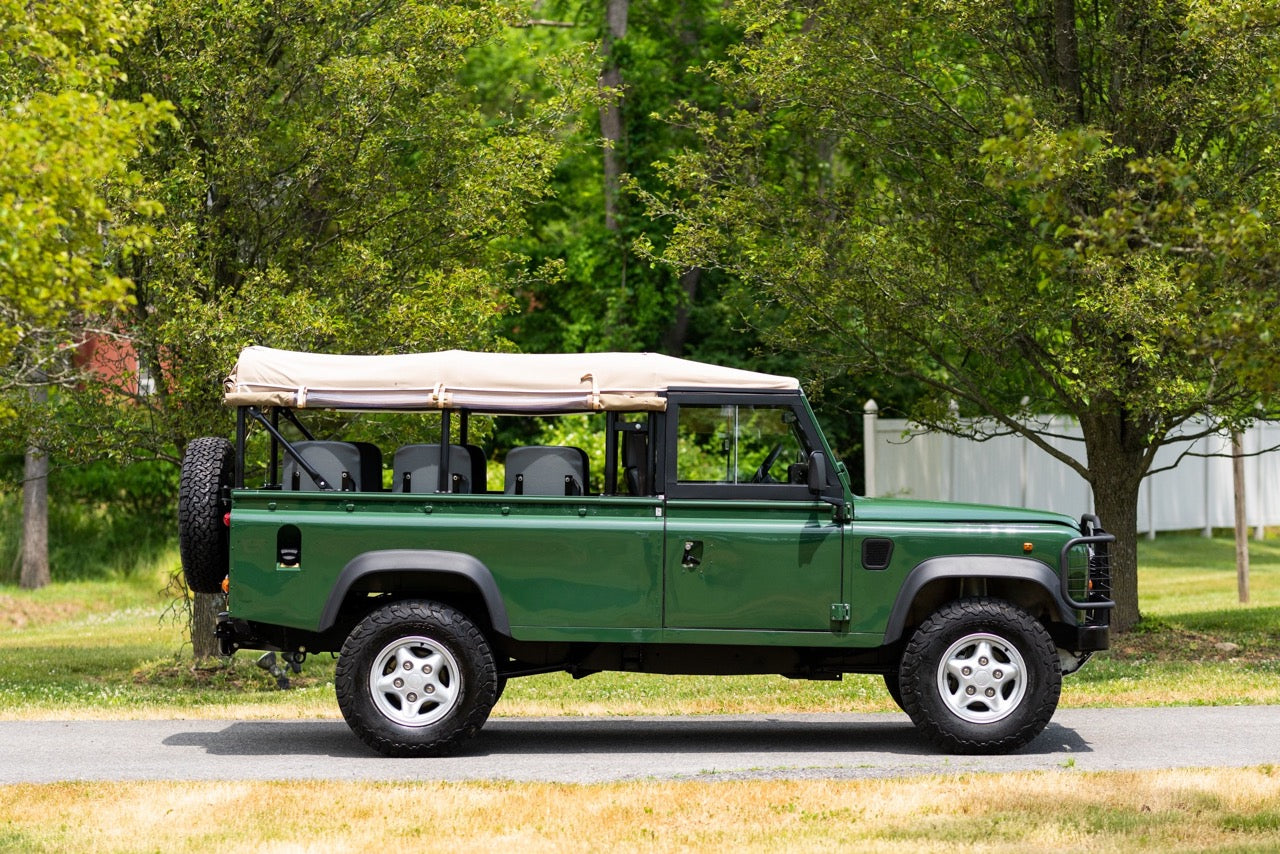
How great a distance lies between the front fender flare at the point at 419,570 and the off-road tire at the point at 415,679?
0.60 feet

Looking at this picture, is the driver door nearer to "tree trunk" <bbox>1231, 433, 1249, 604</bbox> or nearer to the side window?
the side window

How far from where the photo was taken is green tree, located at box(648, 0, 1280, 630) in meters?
14.3

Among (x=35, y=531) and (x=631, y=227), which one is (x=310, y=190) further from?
(x=35, y=531)

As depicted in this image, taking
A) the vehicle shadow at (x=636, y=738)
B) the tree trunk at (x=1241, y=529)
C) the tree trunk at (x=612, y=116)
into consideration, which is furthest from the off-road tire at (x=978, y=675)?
the tree trunk at (x=612, y=116)

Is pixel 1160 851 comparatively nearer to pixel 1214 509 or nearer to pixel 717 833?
pixel 717 833

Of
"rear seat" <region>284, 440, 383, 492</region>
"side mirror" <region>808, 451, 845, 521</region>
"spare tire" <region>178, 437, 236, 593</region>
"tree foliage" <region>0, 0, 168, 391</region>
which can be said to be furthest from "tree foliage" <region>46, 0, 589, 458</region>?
"side mirror" <region>808, 451, 845, 521</region>

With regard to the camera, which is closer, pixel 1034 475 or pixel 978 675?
pixel 978 675

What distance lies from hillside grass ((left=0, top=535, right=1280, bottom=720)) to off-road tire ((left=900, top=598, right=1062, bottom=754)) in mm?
2249

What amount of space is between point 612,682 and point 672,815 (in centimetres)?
677

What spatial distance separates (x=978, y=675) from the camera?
9.83 meters

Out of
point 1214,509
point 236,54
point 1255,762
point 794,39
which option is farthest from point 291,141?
point 1214,509

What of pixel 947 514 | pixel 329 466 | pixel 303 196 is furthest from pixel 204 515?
pixel 303 196

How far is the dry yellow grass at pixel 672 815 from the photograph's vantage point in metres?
7.47

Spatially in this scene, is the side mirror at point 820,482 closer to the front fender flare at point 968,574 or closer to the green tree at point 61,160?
the front fender flare at point 968,574
